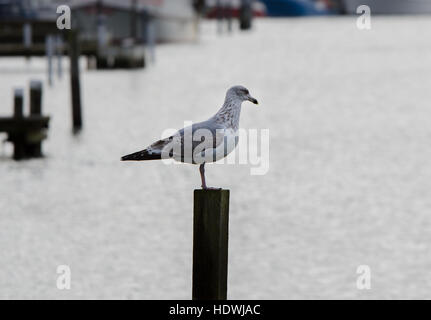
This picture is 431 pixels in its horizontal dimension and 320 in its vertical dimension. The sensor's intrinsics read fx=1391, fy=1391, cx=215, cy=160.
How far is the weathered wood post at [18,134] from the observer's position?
881 inches

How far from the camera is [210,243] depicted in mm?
9367

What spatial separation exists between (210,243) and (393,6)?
5025 inches

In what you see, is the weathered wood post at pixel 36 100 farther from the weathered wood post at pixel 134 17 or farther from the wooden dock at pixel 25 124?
the weathered wood post at pixel 134 17

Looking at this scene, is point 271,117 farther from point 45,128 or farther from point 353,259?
point 353,259

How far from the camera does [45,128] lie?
23594mm

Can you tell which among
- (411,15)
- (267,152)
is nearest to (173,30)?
(267,152)

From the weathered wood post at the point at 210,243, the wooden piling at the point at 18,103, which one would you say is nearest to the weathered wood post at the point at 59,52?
the wooden piling at the point at 18,103

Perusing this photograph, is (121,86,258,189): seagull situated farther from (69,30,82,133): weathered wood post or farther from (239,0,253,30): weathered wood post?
(239,0,253,30): weathered wood post

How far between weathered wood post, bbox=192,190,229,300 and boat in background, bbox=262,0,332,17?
117 m

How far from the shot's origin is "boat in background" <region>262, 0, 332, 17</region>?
414 ft

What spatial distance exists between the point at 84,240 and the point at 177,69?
114 feet
